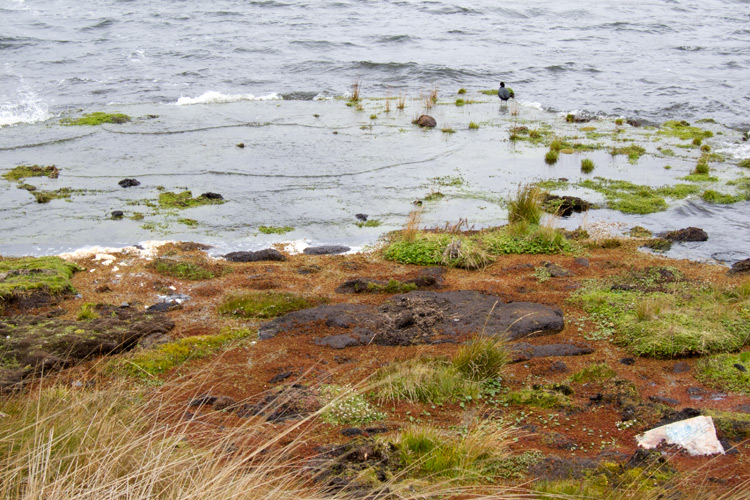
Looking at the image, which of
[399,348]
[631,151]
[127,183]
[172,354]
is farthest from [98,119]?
[399,348]

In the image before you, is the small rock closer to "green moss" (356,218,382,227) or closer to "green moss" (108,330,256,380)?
"green moss" (356,218,382,227)

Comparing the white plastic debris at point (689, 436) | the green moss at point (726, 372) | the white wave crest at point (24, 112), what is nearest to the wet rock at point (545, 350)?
the green moss at point (726, 372)

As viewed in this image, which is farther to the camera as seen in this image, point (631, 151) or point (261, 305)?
point (631, 151)

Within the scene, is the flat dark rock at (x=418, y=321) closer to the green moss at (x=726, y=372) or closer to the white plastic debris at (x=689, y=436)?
the green moss at (x=726, y=372)

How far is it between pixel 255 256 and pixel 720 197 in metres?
9.57

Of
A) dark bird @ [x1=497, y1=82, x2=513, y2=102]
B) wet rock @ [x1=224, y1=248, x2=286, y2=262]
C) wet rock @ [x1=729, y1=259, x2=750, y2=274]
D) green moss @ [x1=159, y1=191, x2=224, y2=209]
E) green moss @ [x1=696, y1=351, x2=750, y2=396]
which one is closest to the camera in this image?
green moss @ [x1=696, y1=351, x2=750, y2=396]

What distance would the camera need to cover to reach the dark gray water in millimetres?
22828

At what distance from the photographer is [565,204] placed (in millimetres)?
12742

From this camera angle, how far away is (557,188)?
14.0 metres

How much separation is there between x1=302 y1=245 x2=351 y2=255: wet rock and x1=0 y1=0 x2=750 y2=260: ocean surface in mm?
472

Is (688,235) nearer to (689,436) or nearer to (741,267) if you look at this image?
(741,267)

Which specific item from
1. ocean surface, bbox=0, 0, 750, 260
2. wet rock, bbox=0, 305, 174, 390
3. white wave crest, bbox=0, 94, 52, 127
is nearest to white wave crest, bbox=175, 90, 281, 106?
ocean surface, bbox=0, 0, 750, 260

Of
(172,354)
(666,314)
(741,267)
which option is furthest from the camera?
(741,267)

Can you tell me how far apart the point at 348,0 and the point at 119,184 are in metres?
31.7
